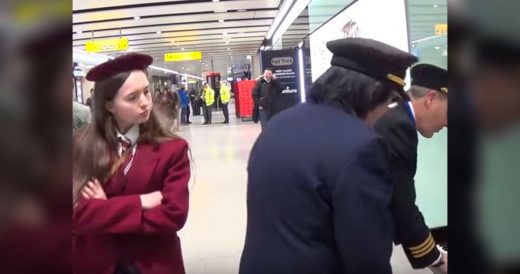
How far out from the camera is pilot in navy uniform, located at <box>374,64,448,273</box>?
1.28 metres

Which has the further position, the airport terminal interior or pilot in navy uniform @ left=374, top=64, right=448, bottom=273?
the airport terminal interior

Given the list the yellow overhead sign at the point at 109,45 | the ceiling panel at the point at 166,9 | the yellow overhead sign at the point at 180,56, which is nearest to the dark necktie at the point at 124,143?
the ceiling panel at the point at 166,9

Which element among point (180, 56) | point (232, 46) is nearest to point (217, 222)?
point (180, 56)

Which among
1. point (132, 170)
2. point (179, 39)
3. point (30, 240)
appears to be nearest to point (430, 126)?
point (132, 170)

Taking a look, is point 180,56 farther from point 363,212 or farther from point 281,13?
point 363,212

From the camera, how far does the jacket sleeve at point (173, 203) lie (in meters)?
1.21

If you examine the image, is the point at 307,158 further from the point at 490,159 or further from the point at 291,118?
the point at 490,159

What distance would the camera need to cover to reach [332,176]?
0.96 m

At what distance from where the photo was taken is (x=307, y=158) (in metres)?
0.98

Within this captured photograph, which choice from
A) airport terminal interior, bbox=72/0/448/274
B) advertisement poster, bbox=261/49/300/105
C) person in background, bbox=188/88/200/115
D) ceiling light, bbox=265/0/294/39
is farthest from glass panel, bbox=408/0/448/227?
person in background, bbox=188/88/200/115

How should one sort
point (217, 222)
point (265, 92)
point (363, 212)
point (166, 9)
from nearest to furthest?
point (363, 212) < point (217, 222) < point (265, 92) < point (166, 9)

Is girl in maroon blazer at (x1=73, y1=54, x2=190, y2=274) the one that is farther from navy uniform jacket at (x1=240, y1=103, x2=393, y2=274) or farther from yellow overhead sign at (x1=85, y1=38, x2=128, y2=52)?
yellow overhead sign at (x1=85, y1=38, x2=128, y2=52)

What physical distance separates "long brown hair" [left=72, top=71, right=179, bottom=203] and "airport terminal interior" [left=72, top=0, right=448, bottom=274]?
7 centimetres

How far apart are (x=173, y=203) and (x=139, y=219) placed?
0.32 feet
